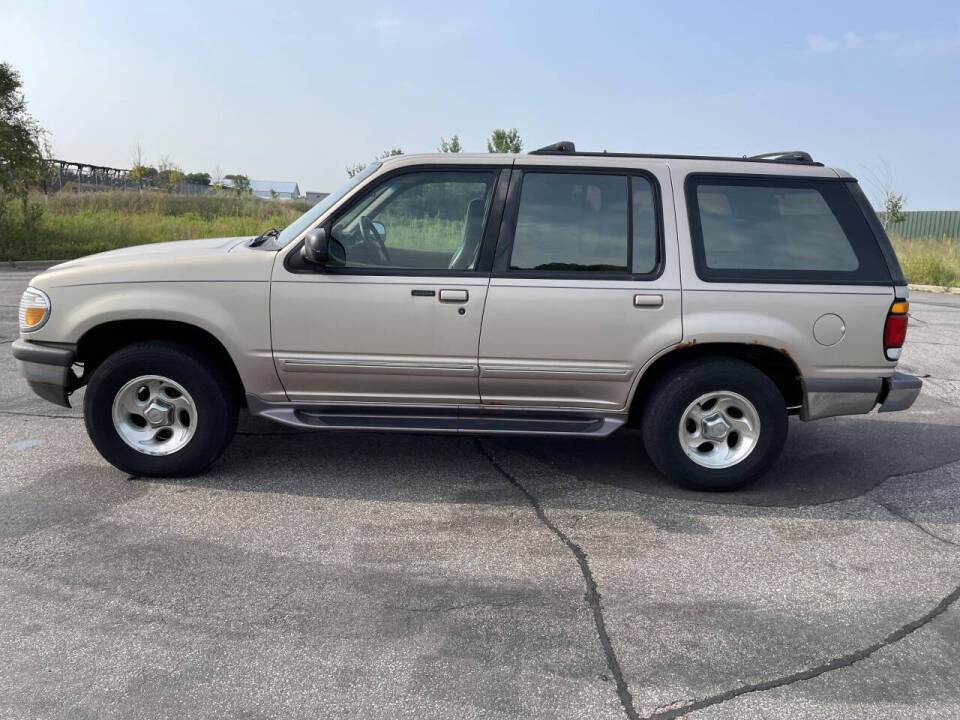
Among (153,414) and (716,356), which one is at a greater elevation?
(716,356)

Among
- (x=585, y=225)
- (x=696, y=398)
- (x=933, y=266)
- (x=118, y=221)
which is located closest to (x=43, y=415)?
(x=585, y=225)

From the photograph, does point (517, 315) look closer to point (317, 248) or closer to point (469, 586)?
point (317, 248)

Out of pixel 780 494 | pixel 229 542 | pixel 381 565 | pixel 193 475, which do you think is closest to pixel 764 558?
pixel 780 494

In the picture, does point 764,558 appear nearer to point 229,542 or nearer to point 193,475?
point 229,542

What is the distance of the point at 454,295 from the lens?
4586 millimetres

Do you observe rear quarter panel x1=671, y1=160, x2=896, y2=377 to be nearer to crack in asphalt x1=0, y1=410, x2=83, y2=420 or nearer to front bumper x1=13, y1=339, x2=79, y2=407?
front bumper x1=13, y1=339, x2=79, y2=407

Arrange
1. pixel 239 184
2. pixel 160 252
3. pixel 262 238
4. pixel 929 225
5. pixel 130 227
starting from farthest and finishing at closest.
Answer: pixel 239 184
pixel 929 225
pixel 130 227
pixel 262 238
pixel 160 252

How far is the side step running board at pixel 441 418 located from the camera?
4.71 m

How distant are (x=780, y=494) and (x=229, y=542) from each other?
324 cm

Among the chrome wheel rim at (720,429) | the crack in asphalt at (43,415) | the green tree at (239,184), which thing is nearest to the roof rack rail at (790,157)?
the chrome wheel rim at (720,429)

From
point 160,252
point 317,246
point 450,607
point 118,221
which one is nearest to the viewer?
point 450,607

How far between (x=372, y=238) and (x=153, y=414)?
5.51ft

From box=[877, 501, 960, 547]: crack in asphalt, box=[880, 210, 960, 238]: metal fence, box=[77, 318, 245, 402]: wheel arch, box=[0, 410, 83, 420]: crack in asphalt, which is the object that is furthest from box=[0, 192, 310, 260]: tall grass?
box=[880, 210, 960, 238]: metal fence

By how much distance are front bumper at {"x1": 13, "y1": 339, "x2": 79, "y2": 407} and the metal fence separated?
43073mm
